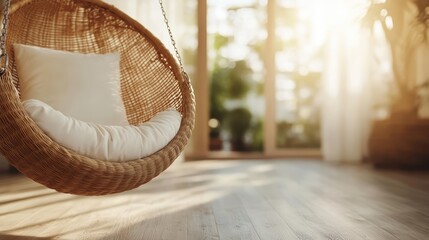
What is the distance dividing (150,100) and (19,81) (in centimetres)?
58

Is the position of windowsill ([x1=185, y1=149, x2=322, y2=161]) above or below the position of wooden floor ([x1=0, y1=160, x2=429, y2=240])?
above

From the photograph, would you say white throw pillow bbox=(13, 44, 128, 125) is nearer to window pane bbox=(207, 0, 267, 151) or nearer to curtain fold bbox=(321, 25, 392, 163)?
curtain fold bbox=(321, 25, 392, 163)

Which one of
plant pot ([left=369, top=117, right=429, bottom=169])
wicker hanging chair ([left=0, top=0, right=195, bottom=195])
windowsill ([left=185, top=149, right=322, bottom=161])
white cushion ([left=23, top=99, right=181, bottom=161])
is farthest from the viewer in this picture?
windowsill ([left=185, top=149, right=322, bottom=161])

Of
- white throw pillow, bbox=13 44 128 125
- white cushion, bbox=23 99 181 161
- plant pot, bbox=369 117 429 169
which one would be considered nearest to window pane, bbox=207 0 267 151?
plant pot, bbox=369 117 429 169

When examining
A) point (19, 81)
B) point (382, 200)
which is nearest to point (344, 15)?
point (382, 200)

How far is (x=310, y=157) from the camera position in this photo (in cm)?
442

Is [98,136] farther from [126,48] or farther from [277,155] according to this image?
[277,155]

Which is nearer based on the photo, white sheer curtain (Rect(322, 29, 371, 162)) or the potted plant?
the potted plant

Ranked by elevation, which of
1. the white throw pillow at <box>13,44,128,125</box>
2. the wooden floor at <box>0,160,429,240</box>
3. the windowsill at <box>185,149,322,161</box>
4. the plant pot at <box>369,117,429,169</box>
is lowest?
the wooden floor at <box>0,160,429,240</box>

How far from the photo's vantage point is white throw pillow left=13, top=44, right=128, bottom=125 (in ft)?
6.81

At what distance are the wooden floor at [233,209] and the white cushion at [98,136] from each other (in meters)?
0.29

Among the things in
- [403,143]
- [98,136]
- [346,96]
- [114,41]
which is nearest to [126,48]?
[114,41]

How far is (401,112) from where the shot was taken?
364cm

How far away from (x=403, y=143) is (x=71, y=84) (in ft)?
7.95
